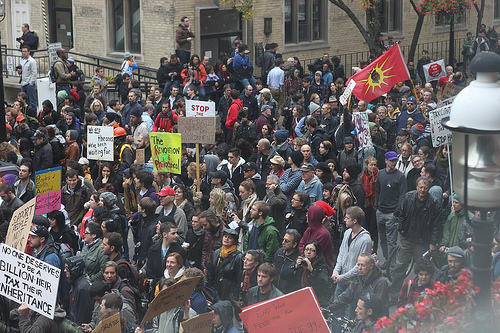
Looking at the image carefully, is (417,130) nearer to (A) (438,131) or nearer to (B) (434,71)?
(A) (438,131)

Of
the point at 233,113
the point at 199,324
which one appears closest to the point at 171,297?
the point at 199,324

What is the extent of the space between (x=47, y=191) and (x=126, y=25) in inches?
605

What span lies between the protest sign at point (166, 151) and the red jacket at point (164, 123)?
3137 millimetres

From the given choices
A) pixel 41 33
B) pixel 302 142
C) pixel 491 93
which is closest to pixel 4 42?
pixel 41 33

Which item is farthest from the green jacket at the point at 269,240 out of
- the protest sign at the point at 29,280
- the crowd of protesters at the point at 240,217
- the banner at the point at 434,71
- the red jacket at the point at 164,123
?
the banner at the point at 434,71

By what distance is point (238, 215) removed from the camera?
37.3 ft

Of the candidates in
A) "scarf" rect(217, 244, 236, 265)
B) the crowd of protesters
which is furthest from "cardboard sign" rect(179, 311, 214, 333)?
"scarf" rect(217, 244, 236, 265)

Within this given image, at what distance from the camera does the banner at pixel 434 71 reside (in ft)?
75.2

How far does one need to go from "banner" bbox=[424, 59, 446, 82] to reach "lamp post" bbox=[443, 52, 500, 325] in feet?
59.0

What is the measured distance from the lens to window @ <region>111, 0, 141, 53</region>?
85.1ft

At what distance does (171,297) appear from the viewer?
26.0ft

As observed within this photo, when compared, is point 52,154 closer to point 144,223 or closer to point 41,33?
point 144,223

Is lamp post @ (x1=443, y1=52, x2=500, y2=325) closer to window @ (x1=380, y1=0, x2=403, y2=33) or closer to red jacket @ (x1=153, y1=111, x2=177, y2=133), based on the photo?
red jacket @ (x1=153, y1=111, x2=177, y2=133)

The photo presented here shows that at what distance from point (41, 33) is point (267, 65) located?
8.30 metres
